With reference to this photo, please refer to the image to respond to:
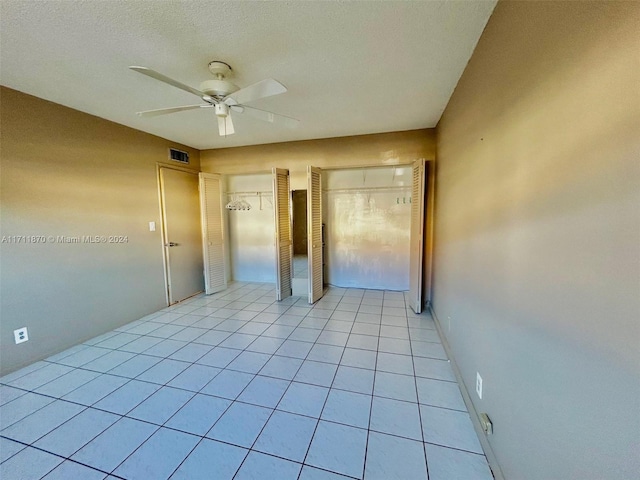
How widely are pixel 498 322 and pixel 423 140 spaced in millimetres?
3026

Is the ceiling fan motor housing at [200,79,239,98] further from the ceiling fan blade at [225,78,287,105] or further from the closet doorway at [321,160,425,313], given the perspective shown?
the closet doorway at [321,160,425,313]

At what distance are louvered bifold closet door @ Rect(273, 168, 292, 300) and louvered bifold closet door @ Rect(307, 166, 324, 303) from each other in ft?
1.59

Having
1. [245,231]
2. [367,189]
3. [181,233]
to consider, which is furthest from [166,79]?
[245,231]

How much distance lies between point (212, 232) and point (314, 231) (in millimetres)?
1958

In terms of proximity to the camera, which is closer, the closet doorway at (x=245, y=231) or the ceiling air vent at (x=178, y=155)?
the ceiling air vent at (x=178, y=155)

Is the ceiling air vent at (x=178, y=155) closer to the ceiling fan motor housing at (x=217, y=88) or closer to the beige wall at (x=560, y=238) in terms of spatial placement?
the ceiling fan motor housing at (x=217, y=88)

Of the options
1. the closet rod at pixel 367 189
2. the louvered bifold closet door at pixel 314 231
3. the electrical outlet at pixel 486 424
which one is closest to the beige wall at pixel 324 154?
the louvered bifold closet door at pixel 314 231

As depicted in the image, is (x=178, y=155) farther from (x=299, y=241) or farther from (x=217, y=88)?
(x=217, y=88)

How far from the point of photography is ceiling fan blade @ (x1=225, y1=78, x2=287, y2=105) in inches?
65.3

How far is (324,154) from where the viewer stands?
4.07m

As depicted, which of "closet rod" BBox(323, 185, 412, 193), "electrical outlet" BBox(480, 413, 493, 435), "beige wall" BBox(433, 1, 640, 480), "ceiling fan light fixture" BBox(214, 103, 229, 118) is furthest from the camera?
"closet rod" BBox(323, 185, 412, 193)

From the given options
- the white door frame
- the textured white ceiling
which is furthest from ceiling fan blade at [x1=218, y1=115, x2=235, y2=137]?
the white door frame

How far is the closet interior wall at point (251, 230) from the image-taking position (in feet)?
16.3

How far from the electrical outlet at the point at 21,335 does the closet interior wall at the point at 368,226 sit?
12.6ft
